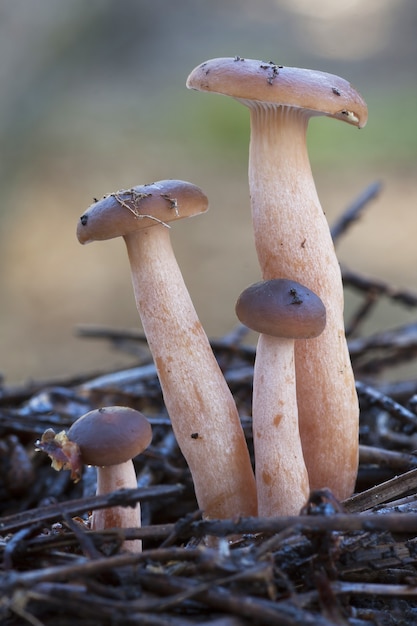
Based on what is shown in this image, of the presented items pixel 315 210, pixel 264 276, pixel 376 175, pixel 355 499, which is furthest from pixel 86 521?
pixel 376 175

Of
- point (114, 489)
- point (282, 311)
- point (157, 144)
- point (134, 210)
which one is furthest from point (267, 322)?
point (157, 144)

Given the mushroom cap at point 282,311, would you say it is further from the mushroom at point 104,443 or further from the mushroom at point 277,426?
the mushroom at point 104,443

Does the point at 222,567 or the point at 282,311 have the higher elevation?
the point at 282,311

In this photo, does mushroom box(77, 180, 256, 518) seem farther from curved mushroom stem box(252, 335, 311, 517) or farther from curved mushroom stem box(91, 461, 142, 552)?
curved mushroom stem box(91, 461, 142, 552)

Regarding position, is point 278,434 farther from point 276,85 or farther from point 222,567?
point 276,85

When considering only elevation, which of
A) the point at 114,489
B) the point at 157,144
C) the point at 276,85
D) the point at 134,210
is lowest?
the point at 114,489

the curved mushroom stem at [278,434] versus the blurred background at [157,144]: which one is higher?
the blurred background at [157,144]

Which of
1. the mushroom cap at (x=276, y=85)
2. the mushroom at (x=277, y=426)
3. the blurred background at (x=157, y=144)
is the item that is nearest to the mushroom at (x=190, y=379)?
the mushroom at (x=277, y=426)

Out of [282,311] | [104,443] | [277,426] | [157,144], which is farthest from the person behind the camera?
[157,144]
